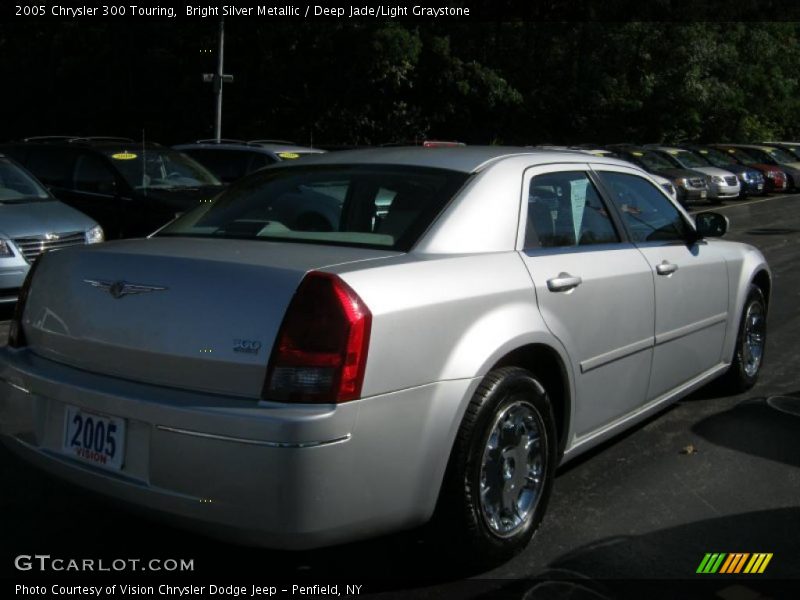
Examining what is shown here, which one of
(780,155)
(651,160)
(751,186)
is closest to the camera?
(651,160)

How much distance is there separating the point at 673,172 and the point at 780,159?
369 inches

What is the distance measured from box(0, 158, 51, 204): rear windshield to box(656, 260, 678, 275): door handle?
7.08 metres

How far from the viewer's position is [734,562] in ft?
12.0

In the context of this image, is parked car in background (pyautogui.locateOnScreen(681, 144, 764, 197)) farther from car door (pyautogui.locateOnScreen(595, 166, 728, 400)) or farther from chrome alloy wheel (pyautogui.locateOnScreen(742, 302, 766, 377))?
car door (pyautogui.locateOnScreen(595, 166, 728, 400))

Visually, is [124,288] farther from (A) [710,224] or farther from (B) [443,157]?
(A) [710,224]

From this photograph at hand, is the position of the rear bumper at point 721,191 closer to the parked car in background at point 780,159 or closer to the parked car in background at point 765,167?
the parked car in background at point 765,167

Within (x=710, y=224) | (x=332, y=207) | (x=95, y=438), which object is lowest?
(x=95, y=438)

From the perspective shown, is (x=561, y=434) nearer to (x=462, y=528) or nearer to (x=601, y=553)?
(x=601, y=553)

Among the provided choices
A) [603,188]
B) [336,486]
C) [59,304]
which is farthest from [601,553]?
[59,304]

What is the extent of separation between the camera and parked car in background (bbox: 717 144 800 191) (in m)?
28.8

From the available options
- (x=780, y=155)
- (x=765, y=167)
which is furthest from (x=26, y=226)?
A: (x=780, y=155)

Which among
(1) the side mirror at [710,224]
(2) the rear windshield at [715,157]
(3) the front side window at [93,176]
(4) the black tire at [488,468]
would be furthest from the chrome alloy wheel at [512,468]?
→ (2) the rear windshield at [715,157]

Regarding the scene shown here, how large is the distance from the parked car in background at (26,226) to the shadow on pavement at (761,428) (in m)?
5.49
